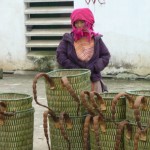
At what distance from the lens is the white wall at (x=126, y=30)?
9.58 metres

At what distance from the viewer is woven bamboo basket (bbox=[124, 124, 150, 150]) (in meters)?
4.35

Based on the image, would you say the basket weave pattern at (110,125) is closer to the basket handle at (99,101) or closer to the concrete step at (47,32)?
the basket handle at (99,101)

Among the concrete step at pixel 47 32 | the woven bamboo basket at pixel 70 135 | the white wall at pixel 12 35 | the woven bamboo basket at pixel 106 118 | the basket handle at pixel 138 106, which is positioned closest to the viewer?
the basket handle at pixel 138 106

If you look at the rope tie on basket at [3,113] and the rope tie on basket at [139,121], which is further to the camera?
the rope tie on basket at [3,113]

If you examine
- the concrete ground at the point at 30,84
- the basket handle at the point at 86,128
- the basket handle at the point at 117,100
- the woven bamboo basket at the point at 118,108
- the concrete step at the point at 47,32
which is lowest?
the concrete ground at the point at 30,84

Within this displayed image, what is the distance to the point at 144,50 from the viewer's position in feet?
31.7

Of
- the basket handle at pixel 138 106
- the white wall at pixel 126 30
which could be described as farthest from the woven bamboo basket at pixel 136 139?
the white wall at pixel 126 30

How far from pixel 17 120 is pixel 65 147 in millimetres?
510

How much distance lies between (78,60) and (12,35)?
4.91m

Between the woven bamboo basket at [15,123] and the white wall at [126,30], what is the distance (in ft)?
15.7

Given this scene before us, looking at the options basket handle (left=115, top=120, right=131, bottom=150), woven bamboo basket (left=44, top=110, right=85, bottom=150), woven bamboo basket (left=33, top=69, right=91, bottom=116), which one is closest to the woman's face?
woven bamboo basket (left=33, top=69, right=91, bottom=116)

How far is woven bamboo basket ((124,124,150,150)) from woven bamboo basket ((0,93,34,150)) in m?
1.04

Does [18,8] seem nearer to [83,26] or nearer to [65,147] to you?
[83,26]

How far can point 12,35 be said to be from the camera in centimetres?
1043
